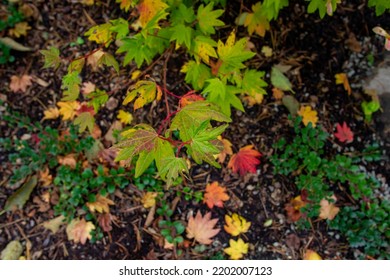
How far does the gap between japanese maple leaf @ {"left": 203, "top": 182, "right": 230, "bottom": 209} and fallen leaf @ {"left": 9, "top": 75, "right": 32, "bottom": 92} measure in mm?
1390

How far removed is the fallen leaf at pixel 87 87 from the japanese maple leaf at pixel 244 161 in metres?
1.02

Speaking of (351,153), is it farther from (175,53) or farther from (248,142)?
(175,53)

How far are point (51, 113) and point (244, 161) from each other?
1.28 metres

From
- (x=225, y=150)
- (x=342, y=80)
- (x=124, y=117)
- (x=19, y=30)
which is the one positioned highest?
(x=19, y=30)

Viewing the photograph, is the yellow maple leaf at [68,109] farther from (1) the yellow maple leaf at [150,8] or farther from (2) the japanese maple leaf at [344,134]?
(2) the japanese maple leaf at [344,134]

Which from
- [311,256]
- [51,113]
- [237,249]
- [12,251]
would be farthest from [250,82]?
[12,251]

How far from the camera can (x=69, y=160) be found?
2432 mm

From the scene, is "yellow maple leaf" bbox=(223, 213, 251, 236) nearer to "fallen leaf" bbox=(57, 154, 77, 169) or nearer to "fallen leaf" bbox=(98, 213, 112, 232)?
"fallen leaf" bbox=(98, 213, 112, 232)

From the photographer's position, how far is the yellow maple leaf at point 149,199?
7.82ft

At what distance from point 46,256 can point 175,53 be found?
4.86ft

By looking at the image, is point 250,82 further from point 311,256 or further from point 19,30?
point 19,30

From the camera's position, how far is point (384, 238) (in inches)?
88.1

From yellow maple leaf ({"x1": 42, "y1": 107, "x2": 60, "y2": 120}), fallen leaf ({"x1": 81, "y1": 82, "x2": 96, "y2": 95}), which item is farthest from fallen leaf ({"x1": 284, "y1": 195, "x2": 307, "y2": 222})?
yellow maple leaf ({"x1": 42, "y1": 107, "x2": 60, "y2": 120})

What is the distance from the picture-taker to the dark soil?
2336mm
